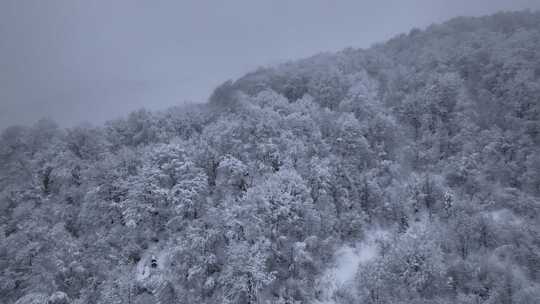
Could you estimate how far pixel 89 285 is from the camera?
93.2 ft

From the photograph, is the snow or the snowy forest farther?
the snow

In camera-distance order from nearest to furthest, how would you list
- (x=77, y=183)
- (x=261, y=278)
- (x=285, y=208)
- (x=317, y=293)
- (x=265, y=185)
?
(x=261, y=278) < (x=317, y=293) < (x=285, y=208) < (x=265, y=185) < (x=77, y=183)

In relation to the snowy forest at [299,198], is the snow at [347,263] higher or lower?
lower

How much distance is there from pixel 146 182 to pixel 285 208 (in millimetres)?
13765

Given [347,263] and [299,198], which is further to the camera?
[299,198]

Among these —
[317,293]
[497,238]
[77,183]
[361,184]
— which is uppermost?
[77,183]

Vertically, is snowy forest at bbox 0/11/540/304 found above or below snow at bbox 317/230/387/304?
above

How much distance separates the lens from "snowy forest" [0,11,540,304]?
26922mm

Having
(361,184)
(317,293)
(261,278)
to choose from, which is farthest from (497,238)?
(261,278)

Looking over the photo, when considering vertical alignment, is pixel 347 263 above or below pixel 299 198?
below

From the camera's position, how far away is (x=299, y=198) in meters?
31.4

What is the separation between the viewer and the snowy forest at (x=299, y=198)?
2692 centimetres

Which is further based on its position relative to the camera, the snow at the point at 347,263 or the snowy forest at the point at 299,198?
the snow at the point at 347,263

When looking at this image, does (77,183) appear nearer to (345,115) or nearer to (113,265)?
(113,265)
